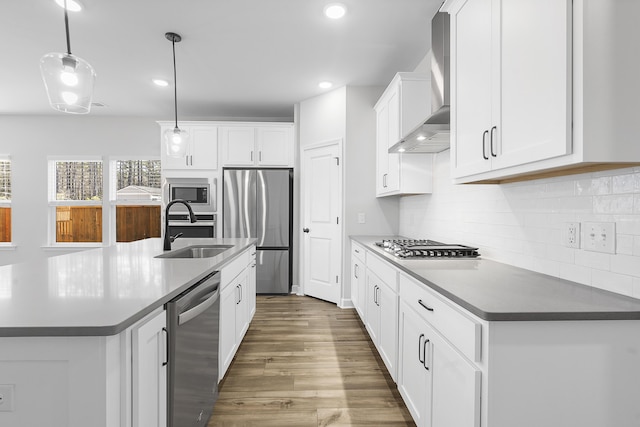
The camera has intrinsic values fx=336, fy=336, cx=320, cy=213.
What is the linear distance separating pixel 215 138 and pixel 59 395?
432 centimetres

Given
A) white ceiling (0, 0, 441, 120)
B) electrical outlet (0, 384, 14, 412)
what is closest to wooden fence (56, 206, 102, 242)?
white ceiling (0, 0, 441, 120)

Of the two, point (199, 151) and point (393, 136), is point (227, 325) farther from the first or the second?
point (199, 151)

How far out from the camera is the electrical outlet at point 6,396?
866 mm

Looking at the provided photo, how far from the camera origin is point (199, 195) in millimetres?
4711

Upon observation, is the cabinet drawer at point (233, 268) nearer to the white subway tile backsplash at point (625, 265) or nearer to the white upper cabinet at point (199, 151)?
the white subway tile backsplash at point (625, 265)

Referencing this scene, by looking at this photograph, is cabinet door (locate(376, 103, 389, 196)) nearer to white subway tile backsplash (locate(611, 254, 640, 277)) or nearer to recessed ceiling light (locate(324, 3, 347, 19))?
recessed ceiling light (locate(324, 3, 347, 19))

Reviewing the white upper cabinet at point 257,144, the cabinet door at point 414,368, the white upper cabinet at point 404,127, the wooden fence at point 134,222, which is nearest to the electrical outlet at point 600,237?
the cabinet door at point 414,368

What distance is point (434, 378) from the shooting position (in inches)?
56.2

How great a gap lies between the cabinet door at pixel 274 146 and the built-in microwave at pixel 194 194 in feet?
2.79

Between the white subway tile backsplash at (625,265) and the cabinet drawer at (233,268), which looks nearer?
the white subway tile backsplash at (625,265)

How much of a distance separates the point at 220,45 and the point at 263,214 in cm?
223

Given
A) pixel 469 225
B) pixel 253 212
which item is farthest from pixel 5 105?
pixel 469 225

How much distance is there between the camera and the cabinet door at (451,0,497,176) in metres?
1.50

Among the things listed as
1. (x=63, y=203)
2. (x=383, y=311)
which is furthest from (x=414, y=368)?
(x=63, y=203)
